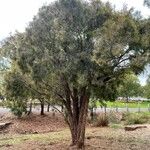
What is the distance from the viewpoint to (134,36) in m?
16.6

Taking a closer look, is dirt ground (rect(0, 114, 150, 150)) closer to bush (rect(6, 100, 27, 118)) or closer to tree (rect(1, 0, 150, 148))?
bush (rect(6, 100, 27, 118))

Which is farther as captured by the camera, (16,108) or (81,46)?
(16,108)

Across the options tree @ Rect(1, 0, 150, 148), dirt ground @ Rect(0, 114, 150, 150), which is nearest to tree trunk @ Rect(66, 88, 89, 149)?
tree @ Rect(1, 0, 150, 148)

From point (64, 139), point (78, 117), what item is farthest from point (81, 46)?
point (64, 139)

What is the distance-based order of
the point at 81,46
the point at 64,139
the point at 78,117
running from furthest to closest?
the point at 64,139
the point at 78,117
the point at 81,46

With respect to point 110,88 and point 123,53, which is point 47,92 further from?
point 123,53

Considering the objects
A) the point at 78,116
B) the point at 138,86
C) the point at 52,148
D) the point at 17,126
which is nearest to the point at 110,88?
the point at 78,116

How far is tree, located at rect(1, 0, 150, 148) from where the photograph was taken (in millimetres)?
16547

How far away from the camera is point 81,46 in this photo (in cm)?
1747

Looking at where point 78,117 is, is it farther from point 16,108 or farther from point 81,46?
point 16,108

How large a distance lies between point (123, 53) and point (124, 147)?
473 centimetres

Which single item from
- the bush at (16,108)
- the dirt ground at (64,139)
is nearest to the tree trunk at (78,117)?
the dirt ground at (64,139)

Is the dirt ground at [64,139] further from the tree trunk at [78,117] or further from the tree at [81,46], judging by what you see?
the tree at [81,46]

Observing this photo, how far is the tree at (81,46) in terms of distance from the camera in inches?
651
